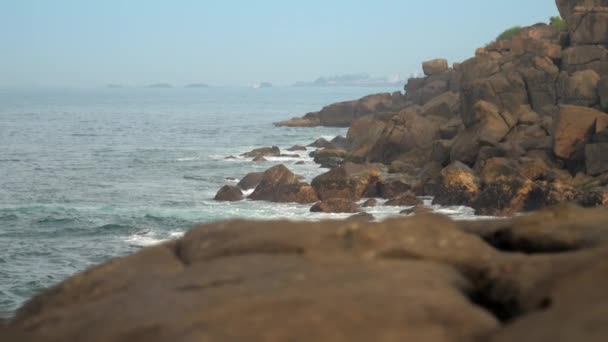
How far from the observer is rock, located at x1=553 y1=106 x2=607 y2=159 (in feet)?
142

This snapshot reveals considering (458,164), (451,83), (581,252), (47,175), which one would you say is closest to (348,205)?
(458,164)

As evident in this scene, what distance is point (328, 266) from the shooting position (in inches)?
339

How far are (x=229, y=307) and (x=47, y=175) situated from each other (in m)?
59.9

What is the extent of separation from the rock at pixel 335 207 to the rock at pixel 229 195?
7.11 meters

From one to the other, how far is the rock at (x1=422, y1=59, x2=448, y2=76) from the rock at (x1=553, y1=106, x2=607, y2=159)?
194 feet

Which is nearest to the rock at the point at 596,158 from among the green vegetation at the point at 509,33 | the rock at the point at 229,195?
the rock at the point at 229,195

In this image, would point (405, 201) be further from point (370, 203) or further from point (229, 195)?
point (229, 195)

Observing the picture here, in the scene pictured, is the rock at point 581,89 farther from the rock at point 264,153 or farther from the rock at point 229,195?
the rock at point 264,153

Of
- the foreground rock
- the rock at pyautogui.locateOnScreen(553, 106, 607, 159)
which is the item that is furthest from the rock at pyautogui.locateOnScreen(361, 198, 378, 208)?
the foreground rock

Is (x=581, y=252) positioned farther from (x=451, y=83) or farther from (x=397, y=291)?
(x=451, y=83)

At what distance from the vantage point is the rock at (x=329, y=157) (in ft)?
211

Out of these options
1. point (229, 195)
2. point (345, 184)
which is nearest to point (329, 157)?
point (229, 195)

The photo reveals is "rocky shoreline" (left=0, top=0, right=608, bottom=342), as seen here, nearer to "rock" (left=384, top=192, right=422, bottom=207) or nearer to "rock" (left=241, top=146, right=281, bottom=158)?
"rock" (left=384, top=192, right=422, bottom=207)

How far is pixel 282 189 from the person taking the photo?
156 feet
